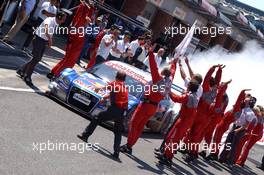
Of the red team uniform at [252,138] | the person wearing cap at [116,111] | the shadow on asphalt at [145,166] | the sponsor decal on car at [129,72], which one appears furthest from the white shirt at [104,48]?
the person wearing cap at [116,111]

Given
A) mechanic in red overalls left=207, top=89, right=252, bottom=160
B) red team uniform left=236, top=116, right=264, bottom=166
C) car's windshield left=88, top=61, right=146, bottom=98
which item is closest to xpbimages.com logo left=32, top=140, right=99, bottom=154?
car's windshield left=88, top=61, right=146, bottom=98

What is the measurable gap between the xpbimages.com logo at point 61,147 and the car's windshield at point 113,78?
271 centimetres

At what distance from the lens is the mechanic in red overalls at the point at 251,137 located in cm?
1423

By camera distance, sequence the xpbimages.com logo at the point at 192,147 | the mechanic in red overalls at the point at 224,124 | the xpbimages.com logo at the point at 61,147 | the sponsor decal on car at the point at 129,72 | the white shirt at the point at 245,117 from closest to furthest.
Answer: the xpbimages.com logo at the point at 61,147
the xpbimages.com logo at the point at 192,147
the sponsor decal on car at the point at 129,72
the mechanic in red overalls at the point at 224,124
the white shirt at the point at 245,117

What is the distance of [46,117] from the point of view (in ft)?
32.2

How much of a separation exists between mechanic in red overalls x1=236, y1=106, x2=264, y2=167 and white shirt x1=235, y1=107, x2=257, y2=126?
0.42 metres

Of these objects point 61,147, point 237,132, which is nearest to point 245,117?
point 237,132

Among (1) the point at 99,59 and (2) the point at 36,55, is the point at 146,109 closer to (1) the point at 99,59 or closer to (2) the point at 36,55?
(2) the point at 36,55

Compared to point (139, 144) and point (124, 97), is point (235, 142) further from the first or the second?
point (124, 97)

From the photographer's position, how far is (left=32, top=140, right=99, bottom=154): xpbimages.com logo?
801 centimetres

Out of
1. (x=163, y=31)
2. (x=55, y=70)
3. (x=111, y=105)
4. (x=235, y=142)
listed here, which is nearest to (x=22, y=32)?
(x=55, y=70)

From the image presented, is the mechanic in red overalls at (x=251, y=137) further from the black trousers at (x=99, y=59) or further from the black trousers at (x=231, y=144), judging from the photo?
the black trousers at (x=99, y=59)

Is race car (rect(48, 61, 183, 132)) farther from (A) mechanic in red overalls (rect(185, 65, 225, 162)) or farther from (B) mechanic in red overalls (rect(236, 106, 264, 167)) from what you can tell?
(B) mechanic in red overalls (rect(236, 106, 264, 167))

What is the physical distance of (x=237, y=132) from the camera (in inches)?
545
